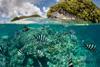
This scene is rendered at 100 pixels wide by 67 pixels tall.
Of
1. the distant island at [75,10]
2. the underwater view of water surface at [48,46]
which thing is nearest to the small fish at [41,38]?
the underwater view of water surface at [48,46]

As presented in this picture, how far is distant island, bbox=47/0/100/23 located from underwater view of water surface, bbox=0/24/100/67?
1.18ft

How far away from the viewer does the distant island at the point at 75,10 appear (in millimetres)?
8320

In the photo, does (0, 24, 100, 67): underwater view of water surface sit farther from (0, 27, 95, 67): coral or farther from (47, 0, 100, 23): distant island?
(47, 0, 100, 23): distant island

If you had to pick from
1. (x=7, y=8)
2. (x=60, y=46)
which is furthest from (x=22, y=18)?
(x=60, y=46)

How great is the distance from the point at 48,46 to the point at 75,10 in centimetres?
183

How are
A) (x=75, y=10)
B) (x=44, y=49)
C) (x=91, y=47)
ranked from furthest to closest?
(x=75, y=10)
(x=91, y=47)
(x=44, y=49)

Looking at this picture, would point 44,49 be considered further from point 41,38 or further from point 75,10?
point 75,10

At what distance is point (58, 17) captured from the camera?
27.1ft

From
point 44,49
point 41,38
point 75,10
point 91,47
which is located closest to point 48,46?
point 44,49

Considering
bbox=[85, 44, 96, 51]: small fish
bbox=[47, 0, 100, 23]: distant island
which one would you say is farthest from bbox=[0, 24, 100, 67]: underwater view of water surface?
bbox=[47, 0, 100, 23]: distant island

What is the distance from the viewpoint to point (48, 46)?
8.08 metres

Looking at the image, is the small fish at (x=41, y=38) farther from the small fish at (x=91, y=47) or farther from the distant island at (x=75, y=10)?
the small fish at (x=91, y=47)

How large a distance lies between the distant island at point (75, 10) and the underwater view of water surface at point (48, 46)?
1.18 feet

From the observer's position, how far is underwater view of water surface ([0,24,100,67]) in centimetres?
809
